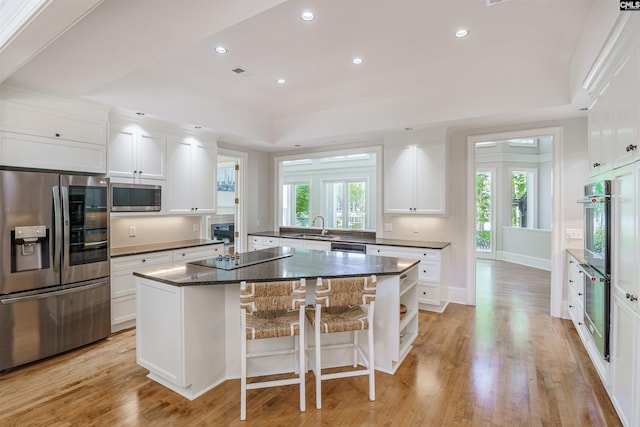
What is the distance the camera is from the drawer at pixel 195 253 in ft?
14.1

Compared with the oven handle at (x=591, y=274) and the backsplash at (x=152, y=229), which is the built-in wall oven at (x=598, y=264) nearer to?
the oven handle at (x=591, y=274)

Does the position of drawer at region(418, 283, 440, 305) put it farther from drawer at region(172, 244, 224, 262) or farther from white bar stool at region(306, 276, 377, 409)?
drawer at region(172, 244, 224, 262)

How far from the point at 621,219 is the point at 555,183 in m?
2.27

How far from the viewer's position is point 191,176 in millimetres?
4688

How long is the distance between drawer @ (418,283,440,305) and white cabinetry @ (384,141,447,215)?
1.05m

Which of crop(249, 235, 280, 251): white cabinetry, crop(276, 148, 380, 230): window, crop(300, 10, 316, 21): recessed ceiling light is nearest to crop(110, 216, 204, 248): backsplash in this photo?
crop(249, 235, 280, 251): white cabinetry

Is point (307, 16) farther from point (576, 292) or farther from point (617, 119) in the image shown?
point (576, 292)

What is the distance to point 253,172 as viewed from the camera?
6176 millimetres

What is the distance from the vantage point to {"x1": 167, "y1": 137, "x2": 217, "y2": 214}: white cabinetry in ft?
14.6

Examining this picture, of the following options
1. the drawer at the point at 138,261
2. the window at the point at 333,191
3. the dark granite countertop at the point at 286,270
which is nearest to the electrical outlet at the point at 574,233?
the dark granite countertop at the point at 286,270

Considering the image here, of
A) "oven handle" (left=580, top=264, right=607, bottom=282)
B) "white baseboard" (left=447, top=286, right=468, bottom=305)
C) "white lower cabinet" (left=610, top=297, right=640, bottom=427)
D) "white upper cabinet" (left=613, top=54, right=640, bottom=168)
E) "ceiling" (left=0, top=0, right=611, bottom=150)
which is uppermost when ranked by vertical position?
"ceiling" (left=0, top=0, right=611, bottom=150)

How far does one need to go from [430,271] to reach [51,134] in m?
4.55

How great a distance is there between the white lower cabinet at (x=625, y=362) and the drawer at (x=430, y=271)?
2111 millimetres

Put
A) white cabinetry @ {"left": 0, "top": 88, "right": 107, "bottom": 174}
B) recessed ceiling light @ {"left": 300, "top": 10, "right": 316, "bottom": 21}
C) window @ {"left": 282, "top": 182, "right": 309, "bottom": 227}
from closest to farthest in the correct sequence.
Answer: recessed ceiling light @ {"left": 300, "top": 10, "right": 316, "bottom": 21}, white cabinetry @ {"left": 0, "top": 88, "right": 107, "bottom": 174}, window @ {"left": 282, "top": 182, "right": 309, "bottom": 227}
